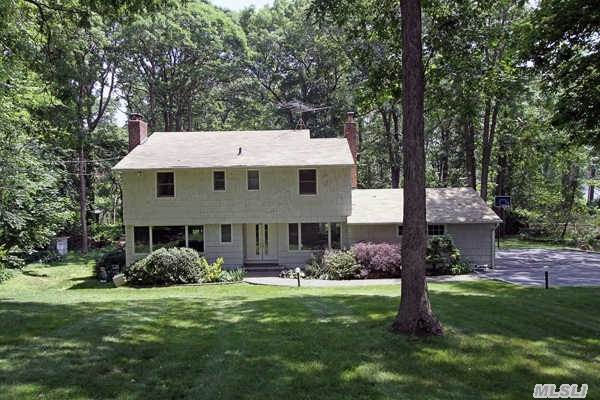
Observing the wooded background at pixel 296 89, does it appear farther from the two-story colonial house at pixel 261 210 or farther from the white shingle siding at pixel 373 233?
the white shingle siding at pixel 373 233

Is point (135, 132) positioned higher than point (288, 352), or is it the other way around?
point (135, 132)

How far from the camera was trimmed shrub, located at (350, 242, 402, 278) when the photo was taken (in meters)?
21.3

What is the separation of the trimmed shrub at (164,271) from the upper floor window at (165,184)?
3.68 metres

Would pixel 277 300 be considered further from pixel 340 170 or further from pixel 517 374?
pixel 340 170

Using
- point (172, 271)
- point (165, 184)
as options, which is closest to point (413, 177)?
point (172, 271)

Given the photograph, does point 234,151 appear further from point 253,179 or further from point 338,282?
point 338,282

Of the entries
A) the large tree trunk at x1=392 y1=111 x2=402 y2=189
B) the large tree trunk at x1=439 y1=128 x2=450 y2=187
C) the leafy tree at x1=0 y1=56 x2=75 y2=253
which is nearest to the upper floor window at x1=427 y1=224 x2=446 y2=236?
the large tree trunk at x1=392 y1=111 x2=402 y2=189

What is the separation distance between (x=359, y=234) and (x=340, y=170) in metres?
3.44

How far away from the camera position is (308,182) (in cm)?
2384

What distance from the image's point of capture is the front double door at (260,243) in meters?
24.5

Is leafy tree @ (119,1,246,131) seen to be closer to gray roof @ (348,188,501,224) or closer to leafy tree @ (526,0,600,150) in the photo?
gray roof @ (348,188,501,224)

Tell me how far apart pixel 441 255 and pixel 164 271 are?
12.7 metres

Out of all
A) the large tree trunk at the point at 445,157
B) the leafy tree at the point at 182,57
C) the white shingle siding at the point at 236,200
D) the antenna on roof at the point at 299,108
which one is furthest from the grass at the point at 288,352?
the large tree trunk at the point at 445,157

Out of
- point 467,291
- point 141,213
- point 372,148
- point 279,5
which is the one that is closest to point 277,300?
point 467,291
